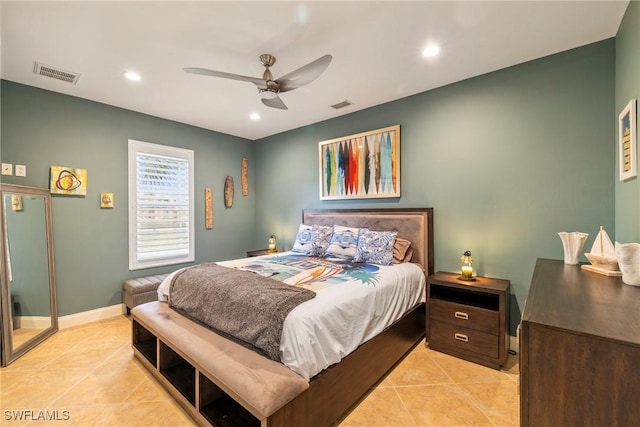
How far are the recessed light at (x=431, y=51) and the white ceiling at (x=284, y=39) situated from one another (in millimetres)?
47

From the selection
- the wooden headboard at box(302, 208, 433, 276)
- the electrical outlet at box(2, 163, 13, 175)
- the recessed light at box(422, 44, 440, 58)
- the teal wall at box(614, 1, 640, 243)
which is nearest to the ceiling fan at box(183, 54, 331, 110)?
the recessed light at box(422, 44, 440, 58)

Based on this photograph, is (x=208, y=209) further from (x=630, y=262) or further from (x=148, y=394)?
(x=630, y=262)

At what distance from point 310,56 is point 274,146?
8.58ft

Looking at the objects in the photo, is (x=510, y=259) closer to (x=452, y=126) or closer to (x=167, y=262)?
(x=452, y=126)

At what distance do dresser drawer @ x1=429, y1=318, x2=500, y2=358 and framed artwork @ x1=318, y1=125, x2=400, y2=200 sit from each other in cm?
158

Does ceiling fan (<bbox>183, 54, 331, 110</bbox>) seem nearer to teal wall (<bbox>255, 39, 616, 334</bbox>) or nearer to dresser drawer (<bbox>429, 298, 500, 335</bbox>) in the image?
teal wall (<bbox>255, 39, 616, 334</bbox>)

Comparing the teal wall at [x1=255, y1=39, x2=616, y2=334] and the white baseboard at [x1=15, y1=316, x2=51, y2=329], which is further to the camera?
the white baseboard at [x1=15, y1=316, x2=51, y2=329]

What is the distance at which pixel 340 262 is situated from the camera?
3068 mm

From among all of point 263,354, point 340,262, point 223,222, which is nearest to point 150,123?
point 223,222

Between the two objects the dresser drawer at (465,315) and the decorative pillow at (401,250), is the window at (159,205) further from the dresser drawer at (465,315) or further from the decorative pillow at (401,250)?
the dresser drawer at (465,315)

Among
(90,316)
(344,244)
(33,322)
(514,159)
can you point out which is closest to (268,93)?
(344,244)

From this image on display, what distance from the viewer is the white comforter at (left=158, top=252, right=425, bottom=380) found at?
155 centimetres

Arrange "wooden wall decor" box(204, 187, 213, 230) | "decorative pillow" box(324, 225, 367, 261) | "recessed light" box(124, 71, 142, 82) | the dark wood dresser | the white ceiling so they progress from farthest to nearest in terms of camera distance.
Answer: "wooden wall decor" box(204, 187, 213, 230), "decorative pillow" box(324, 225, 367, 261), "recessed light" box(124, 71, 142, 82), the white ceiling, the dark wood dresser

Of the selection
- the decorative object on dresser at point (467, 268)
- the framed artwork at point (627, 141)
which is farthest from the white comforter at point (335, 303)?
the framed artwork at point (627, 141)
